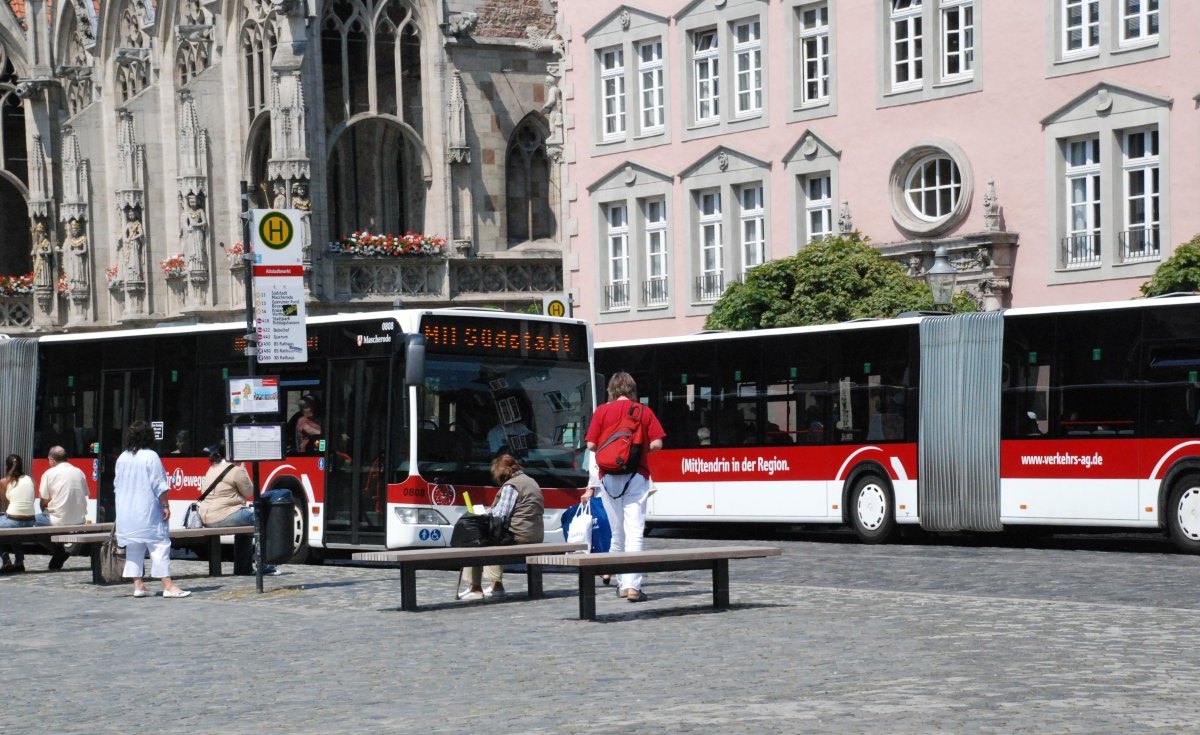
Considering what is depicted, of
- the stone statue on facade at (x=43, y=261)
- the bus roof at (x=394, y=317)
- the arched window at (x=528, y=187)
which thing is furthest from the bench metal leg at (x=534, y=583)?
the stone statue on facade at (x=43, y=261)

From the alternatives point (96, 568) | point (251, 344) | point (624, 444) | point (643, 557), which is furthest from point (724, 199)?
point (643, 557)

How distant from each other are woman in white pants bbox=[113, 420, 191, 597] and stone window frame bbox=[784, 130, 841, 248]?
1946cm

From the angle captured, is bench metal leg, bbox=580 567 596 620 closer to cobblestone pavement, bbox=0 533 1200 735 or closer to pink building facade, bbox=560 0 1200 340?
cobblestone pavement, bbox=0 533 1200 735

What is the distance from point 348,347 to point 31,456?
7.01 m

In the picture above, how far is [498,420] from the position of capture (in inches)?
819

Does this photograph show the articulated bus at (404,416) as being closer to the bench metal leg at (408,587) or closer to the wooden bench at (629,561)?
the bench metal leg at (408,587)

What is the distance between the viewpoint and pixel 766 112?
37500 millimetres

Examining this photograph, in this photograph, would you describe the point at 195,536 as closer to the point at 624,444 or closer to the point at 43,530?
the point at 43,530

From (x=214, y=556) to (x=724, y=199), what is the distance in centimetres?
1901

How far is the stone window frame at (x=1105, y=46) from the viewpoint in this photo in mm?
31031

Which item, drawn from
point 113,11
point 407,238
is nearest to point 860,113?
point 407,238

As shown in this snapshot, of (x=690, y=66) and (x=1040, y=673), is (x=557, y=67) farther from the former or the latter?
(x=1040, y=673)

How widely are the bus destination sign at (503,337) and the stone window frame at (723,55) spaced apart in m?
16.7

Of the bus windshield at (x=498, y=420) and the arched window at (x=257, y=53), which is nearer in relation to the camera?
the bus windshield at (x=498, y=420)
